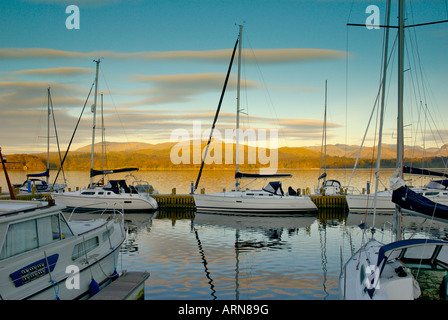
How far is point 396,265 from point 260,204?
23915 mm

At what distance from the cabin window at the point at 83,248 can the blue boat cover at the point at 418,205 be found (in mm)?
10904

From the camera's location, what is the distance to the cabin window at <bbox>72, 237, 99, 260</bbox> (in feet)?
37.6

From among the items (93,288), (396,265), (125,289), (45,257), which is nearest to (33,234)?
(45,257)

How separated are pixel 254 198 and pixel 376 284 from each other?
25335mm

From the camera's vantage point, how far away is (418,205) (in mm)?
12570

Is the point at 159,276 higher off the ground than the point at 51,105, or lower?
lower

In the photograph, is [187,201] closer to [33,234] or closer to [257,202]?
[257,202]

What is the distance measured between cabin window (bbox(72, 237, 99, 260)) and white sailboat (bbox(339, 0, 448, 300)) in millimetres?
8216

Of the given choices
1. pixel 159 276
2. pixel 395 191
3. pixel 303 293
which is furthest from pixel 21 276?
pixel 395 191

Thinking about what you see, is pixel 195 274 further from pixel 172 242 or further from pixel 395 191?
pixel 395 191

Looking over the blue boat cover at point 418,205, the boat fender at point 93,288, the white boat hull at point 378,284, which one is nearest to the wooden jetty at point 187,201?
the blue boat cover at point 418,205

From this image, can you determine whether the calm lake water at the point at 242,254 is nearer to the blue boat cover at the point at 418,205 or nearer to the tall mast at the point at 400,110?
the blue boat cover at the point at 418,205
